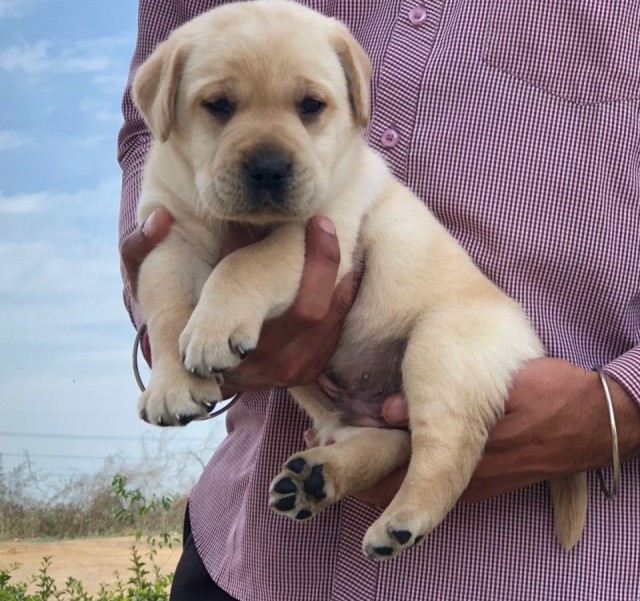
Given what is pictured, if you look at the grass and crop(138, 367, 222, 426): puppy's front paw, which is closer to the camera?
crop(138, 367, 222, 426): puppy's front paw

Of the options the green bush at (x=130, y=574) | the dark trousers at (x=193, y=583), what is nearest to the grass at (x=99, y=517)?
the green bush at (x=130, y=574)

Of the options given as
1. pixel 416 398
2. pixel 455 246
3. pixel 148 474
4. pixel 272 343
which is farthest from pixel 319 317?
pixel 148 474

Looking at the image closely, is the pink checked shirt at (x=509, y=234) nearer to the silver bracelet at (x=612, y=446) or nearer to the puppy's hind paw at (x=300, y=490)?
the silver bracelet at (x=612, y=446)

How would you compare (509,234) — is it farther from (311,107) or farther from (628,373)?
(311,107)

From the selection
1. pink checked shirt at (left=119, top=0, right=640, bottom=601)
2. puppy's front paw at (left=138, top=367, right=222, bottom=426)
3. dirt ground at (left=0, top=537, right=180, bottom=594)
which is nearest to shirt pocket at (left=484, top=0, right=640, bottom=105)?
pink checked shirt at (left=119, top=0, right=640, bottom=601)

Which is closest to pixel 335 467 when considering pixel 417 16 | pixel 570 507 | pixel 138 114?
pixel 570 507

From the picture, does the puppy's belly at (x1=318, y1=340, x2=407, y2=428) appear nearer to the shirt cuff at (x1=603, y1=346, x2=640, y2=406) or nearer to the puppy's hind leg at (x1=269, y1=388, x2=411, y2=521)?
the puppy's hind leg at (x1=269, y1=388, x2=411, y2=521)
